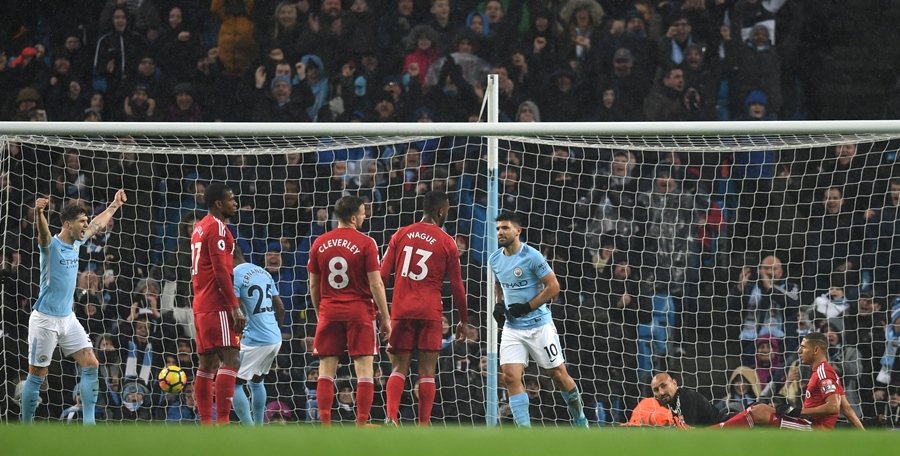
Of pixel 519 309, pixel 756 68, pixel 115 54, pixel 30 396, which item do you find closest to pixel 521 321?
pixel 519 309

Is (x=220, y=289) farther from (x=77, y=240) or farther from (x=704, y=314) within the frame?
(x=704, y=314)

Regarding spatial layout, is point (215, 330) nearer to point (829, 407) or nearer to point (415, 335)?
point (415, 335)

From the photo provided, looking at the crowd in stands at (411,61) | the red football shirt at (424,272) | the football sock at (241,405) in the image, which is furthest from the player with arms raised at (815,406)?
the football sock at (241,405)

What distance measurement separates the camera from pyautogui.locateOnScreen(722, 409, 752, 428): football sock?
31.0 ft

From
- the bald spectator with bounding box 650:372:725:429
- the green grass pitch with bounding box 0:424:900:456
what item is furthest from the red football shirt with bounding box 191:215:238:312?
the green grass pitch with bounding box 0:424:900:456

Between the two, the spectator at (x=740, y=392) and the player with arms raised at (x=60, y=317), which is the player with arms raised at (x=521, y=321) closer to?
the spectator at (x=740, y=392)

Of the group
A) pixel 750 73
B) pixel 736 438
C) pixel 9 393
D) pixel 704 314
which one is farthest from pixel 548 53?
pixel 736 438

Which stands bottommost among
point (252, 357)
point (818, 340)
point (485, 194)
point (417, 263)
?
point (252, 357)

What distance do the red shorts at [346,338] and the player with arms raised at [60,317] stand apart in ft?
6.05

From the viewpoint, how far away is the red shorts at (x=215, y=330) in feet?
27.5

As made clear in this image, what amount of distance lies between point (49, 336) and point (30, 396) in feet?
1.51

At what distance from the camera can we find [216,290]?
840 centimetres

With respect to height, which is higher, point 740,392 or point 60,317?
point 60,317

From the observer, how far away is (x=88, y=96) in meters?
12.5
